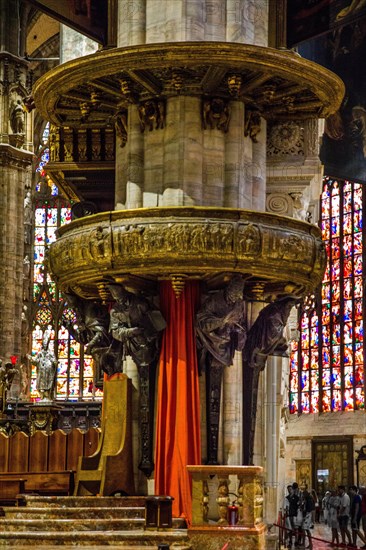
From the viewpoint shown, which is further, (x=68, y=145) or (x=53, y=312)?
(x=53, y=312)

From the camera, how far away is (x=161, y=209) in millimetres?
13031

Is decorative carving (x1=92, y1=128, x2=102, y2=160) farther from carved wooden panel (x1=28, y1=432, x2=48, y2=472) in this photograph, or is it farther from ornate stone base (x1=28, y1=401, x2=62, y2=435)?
ornate stone base (x1=28, y1=401, x2=62, y2=435)

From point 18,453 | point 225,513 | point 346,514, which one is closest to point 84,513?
point 225,513

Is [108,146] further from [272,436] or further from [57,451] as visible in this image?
[57,451]

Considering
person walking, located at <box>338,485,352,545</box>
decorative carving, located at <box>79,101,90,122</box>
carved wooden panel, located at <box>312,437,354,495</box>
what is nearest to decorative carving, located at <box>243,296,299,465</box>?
decorative carving, located at <box>79,101,90,122</box>

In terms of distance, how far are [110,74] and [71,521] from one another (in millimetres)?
5012

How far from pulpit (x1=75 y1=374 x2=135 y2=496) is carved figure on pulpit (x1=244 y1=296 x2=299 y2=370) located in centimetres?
151

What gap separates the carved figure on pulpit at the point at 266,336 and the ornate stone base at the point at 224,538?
2.71 metres

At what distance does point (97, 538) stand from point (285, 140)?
19.4 feet

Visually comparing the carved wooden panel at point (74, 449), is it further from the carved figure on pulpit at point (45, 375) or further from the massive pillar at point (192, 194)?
the carved figure on pulpit at point (45, 375)

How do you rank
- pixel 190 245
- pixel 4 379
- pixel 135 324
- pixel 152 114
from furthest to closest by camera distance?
pixel 4 379
pixel 152 114
pixel 135 324
pixel 190 245

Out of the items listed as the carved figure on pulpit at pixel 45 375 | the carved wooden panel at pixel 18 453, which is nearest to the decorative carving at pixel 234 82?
the carved wooden panel at pixel 18 453

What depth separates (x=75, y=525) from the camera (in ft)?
41.2

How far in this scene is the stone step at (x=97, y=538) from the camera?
1185cm
